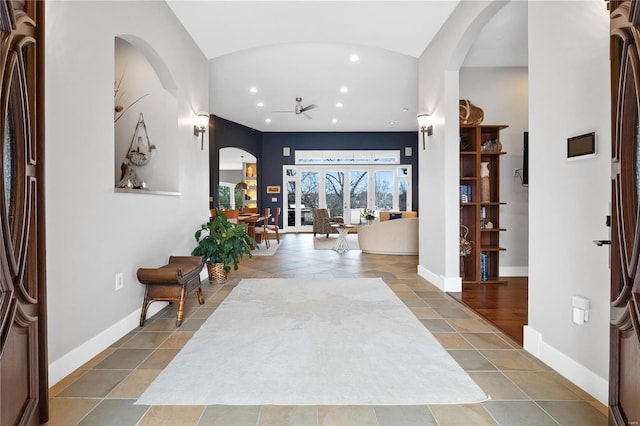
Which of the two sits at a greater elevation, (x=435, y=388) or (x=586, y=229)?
(x=586, y=229)

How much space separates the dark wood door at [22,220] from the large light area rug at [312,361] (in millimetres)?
516

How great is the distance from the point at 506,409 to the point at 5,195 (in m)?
2.33

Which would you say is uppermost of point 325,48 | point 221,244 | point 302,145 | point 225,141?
point 325,48

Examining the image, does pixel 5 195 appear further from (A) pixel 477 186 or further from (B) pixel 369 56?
(B) pixel 369 56

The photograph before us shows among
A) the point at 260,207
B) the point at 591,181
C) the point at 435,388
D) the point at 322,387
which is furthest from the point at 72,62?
the point at 260,207

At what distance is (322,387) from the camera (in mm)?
1890

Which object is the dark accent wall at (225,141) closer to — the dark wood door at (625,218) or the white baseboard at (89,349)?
the white baseboard at (89,349)

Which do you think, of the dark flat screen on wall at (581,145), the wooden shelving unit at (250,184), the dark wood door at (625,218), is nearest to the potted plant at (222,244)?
the dark flat screen on wall at (581,145)

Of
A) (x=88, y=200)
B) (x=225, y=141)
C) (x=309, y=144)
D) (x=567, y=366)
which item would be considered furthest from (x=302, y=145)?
(x=567, y=366)

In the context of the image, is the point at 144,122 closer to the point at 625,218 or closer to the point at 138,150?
the point at 138,150

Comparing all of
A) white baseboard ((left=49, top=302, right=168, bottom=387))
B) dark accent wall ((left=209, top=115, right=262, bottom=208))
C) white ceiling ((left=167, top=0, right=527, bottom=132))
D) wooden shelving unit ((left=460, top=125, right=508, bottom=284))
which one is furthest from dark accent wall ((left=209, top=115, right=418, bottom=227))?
white baseboard ((left=49, top=302, right=168, bottom=387))

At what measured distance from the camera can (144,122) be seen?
3785 millimetres

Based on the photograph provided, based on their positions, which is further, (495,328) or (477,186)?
(477,186)

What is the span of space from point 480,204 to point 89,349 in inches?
161
